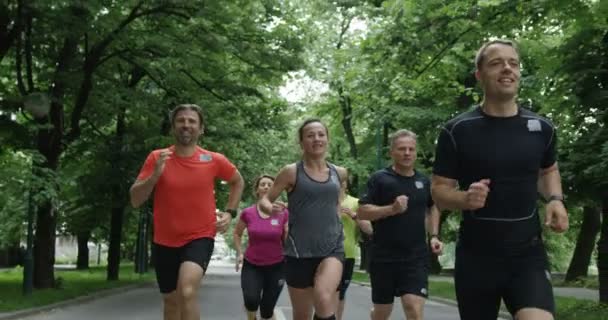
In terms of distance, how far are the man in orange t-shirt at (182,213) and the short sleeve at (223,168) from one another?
123mm

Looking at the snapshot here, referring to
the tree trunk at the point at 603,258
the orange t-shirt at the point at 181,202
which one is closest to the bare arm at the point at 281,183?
the orange t-shirt at the point at 181,202

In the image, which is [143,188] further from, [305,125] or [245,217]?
[245,217]

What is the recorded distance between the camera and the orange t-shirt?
6.83m

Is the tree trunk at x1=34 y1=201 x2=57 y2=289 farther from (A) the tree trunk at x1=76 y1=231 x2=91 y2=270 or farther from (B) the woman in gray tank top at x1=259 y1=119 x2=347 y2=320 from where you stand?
(A) the tree trunk at x1=76 y1=231 x2=91 y2=270

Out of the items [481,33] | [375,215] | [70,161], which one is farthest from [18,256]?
[375,215]

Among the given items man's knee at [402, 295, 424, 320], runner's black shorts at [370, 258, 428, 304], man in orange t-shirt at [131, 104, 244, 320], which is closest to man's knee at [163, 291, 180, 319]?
man in orange t-shirt at [131, 104, 244, 320]

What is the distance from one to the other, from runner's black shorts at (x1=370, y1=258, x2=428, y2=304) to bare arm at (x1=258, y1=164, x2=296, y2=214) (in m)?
1.29

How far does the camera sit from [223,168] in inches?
285

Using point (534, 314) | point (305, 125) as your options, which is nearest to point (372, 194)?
point (305, 125)

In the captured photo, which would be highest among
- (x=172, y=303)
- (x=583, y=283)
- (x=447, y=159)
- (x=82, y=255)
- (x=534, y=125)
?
(x=534, y=125)

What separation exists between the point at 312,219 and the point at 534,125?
2719 millimetres

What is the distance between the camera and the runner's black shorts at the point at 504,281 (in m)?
4.36

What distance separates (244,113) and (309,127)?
55.7 feet

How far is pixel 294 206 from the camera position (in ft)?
22.9
